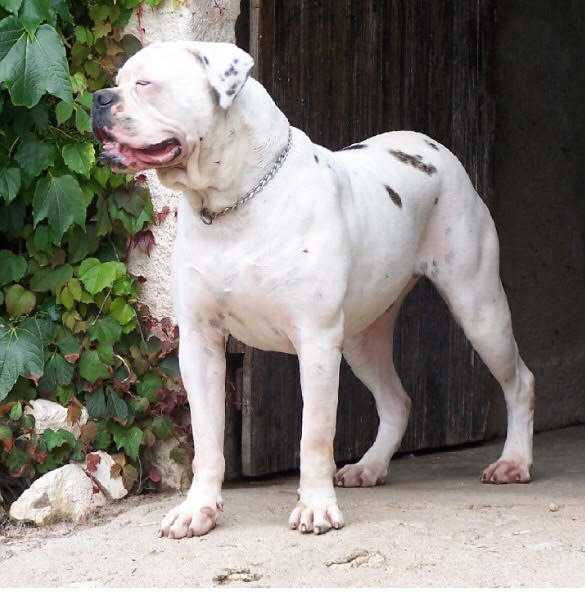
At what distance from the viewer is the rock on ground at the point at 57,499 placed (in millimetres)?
4258

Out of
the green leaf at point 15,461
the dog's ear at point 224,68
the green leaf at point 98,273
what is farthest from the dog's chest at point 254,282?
the green leaf at point 15,461

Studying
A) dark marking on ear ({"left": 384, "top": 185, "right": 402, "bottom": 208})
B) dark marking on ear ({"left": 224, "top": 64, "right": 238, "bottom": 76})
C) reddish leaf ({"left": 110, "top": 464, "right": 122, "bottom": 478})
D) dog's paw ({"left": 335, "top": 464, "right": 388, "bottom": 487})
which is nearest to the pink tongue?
dark marking on ear ({"left": 224, "top": 64, "right": 238, "bottom": 76})

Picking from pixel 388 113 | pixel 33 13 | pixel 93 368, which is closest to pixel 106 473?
pixel 93 368

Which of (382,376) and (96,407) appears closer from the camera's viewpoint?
(96,407)

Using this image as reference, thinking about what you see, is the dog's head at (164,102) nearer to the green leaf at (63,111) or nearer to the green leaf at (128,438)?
the green leaf at (63,111)

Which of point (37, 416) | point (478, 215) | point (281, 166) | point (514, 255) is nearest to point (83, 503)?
point (37, 416)

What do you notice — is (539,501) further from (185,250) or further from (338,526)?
(185,250)

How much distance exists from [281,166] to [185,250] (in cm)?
40

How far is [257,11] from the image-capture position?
4.69 m

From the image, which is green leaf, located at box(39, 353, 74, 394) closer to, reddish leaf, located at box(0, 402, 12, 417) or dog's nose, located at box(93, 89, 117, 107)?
reddish leaf, located at box(0, 402, 12, 417)

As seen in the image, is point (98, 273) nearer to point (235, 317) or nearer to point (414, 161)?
point (235, 317)

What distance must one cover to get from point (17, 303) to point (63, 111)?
2.37 feet

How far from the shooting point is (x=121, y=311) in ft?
→ 14.8

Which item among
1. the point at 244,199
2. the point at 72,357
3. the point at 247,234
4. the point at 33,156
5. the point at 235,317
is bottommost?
the point at 72,357
